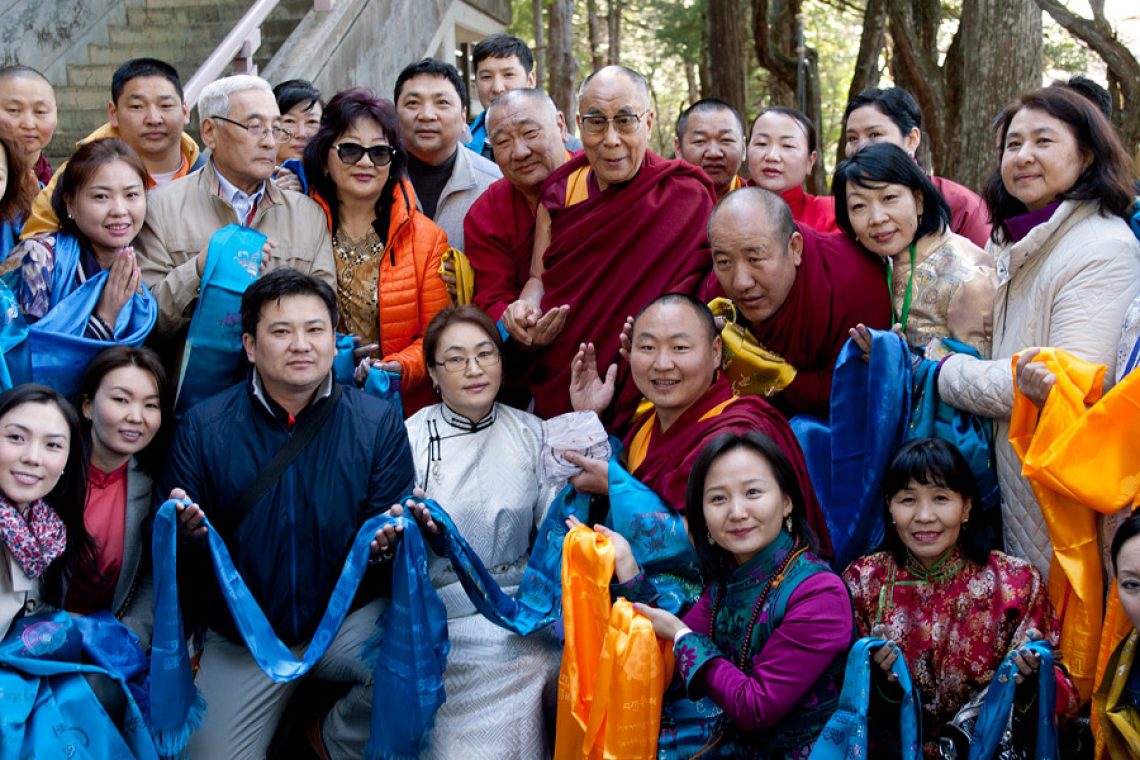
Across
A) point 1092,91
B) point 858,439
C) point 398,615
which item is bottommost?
point 398,615

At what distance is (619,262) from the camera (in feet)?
14.8

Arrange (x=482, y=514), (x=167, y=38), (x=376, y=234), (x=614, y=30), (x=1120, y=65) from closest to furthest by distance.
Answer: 1. (x=482, y=514)
2. (x=376, y=234)
3. (x=1120, y=65)
4. (x=167, y=38)
5. (x=614, y=30)

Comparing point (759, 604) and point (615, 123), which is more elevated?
point (615, 123)

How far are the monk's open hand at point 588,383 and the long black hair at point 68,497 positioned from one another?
5.42 ft

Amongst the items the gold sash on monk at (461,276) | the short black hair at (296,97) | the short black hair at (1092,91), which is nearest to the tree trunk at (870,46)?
the short black hair at (1092,91)

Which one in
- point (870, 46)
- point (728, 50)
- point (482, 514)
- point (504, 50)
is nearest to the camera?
point (482, 514)

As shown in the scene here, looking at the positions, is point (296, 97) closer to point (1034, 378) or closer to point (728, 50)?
point (1034, 378)

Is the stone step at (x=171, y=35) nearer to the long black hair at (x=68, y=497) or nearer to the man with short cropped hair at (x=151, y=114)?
the man with short cropped hair at (x=151, y=114)

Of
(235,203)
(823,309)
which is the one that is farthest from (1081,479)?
(235,203)

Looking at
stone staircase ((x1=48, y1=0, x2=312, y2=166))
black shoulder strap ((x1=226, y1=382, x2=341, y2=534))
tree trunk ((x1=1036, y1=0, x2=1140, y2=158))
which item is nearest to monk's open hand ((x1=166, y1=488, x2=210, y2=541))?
black shoulder strap ((x1=226, y1=382, x2=341, y2=534))

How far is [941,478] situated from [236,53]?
7.06 metres

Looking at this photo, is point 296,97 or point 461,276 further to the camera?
point 296,97

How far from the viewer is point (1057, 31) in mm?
15938

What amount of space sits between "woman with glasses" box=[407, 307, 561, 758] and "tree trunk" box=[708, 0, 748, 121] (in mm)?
8909
